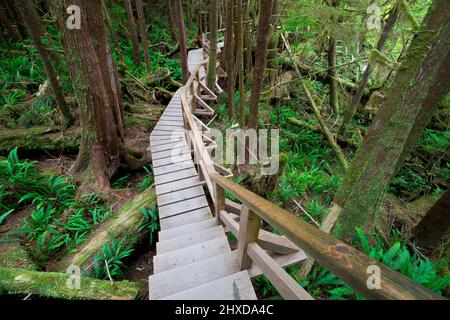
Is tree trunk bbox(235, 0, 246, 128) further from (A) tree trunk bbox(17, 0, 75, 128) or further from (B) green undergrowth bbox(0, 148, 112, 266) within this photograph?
(A) tree trunk bbox(17, 0, 75, 128)

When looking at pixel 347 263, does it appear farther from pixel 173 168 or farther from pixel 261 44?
pixel 173 168

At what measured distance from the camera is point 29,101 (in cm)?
686

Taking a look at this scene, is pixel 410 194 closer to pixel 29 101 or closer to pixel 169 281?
pixel 169 281

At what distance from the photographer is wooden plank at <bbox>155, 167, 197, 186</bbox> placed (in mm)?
4755

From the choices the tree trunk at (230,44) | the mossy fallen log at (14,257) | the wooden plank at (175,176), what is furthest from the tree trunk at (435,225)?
the mossy fallen log at (14,257)

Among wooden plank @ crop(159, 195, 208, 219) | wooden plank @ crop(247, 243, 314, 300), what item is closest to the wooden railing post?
wooden plank @ crop(247, 243, 314, 300)

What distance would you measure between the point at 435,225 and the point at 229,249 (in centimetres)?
406

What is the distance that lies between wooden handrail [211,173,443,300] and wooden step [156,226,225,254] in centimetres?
181

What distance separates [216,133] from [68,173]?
4.39m

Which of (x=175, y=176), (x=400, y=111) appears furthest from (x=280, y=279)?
(x=175, y=176)

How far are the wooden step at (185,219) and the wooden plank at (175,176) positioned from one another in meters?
1.10

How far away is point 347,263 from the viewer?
1.01 m

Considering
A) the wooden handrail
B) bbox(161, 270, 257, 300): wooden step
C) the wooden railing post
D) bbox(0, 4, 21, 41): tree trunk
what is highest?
bbox(0, 4, 21, 41): tree trunk

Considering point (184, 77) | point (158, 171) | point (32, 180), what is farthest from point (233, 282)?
point (184, 77)
